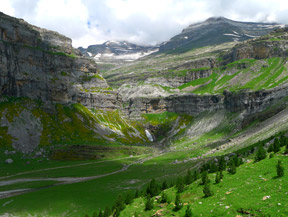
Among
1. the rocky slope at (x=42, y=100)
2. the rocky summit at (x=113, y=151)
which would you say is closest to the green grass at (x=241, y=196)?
the rocky summit at (x=113, y=151)

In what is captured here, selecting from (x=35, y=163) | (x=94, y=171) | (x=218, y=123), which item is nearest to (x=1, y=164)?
(x=35, y=163)

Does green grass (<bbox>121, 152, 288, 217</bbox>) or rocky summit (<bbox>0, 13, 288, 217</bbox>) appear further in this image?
rocky summit (<bbox>0, 13, 288, 217</bbox>)

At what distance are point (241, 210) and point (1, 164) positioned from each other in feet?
349

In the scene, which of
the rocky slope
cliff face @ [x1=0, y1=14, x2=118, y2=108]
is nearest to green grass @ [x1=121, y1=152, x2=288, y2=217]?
the rocky slope

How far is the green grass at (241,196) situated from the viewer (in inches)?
695

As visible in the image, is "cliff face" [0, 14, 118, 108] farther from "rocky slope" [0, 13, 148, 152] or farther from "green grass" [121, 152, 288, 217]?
"green grass" [121, 152, 288, 217]

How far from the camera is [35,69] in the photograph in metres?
168

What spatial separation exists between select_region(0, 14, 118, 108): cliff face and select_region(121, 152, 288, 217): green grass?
155997 mm

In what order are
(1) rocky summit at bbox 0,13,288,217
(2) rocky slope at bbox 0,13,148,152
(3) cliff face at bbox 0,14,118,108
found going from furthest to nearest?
(3) cliff face at bbox 0,14,118,108
(2) rocky slope at bbox 0,13,148,152
(1) rocky summit at bbox 0,13,288,217

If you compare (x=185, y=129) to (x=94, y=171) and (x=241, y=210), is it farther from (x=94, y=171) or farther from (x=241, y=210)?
(x=241, y=210)

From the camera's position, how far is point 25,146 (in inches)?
4729

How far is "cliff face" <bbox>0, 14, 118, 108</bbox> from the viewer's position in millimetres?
154250

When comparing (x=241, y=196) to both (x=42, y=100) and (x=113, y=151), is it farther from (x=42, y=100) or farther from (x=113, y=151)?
(x=42, y=100)

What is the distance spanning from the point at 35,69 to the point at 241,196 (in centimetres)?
17658
